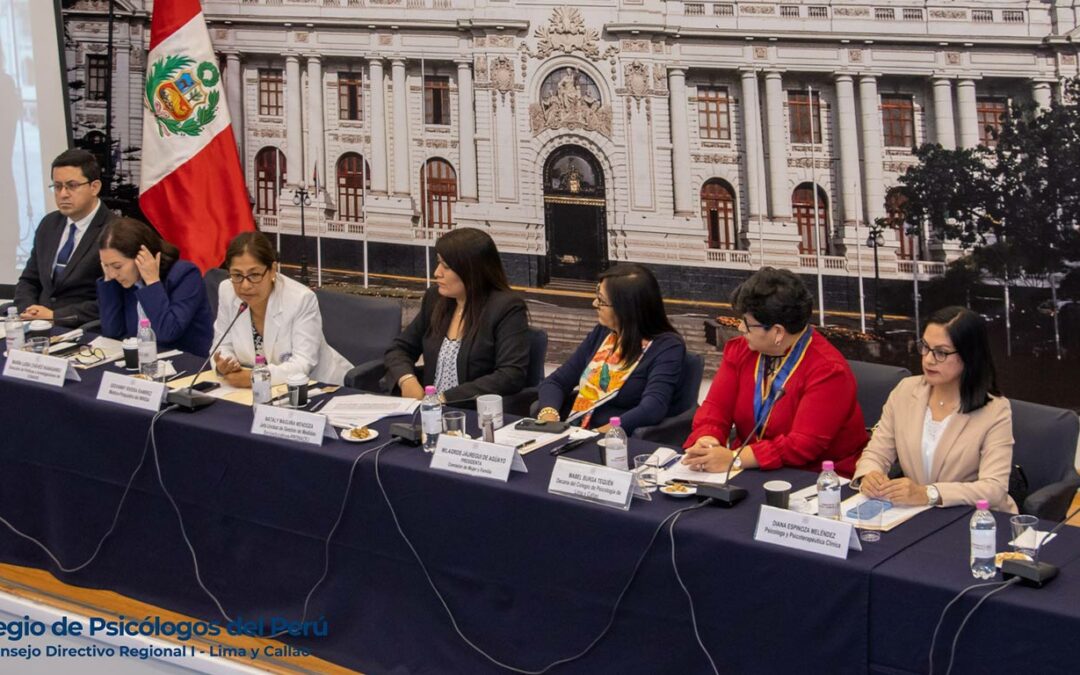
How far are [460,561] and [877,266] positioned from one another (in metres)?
2.80

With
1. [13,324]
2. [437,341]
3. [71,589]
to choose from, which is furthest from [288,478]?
[13,324]

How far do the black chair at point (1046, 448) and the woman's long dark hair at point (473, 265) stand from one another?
5.42ft

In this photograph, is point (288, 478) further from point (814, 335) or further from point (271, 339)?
point (814, 335)

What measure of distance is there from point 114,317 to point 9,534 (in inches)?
36.0

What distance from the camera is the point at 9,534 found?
341 cm

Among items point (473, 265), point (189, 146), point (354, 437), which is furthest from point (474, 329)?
point (189, 146)

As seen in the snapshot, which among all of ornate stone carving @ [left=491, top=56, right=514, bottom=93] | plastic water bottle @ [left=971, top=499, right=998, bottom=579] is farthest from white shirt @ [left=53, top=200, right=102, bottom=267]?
plastic water bottle @ [left=971, top=499, right=998, bottom=579]

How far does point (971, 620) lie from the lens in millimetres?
1893

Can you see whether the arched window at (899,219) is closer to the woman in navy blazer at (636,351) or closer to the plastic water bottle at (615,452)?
the woman in navy blazer at (636,351)

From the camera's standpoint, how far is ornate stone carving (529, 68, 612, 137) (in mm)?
5160

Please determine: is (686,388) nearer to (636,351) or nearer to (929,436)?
(636,351)

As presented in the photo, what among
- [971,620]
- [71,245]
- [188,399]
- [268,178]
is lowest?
[971,620]

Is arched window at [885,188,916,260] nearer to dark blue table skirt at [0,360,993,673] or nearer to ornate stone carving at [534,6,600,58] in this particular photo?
ornate stone carving at [534,6,600,58]

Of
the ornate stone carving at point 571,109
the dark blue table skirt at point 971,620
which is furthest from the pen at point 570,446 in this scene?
the ornate stone carving at point 571,109
